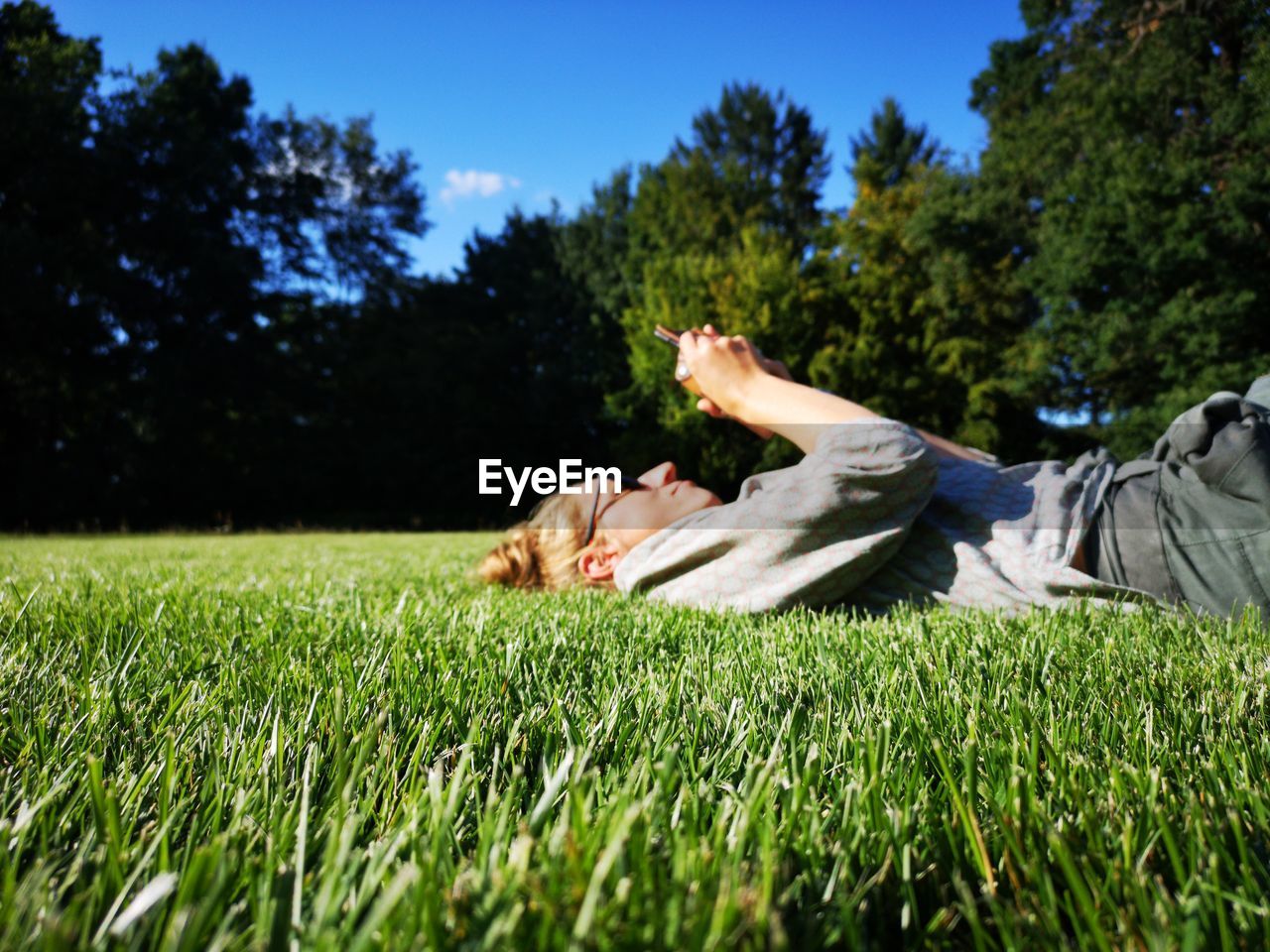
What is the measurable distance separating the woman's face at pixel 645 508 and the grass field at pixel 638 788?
2.86ft

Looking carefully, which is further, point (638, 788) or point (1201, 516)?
point (1201, 516)

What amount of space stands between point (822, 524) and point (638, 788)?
1241mm

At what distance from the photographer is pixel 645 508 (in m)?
2.48

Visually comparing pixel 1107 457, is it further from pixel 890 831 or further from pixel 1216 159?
pixel 1216 159

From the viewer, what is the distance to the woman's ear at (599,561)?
2.54 m

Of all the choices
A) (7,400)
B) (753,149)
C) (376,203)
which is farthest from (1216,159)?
(7,400)

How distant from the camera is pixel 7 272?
52.2 feet

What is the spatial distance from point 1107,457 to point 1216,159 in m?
17.1

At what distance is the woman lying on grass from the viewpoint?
166cm

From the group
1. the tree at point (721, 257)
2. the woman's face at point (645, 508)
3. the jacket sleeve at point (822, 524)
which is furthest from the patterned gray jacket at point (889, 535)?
the tree at point (721, 257)

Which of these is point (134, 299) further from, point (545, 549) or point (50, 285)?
point (545, 549)

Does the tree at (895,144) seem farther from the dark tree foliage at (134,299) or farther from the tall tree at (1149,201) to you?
the dark tree foliage at (134,299)

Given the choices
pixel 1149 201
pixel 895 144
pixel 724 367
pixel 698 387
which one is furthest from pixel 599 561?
pixel 895 144
